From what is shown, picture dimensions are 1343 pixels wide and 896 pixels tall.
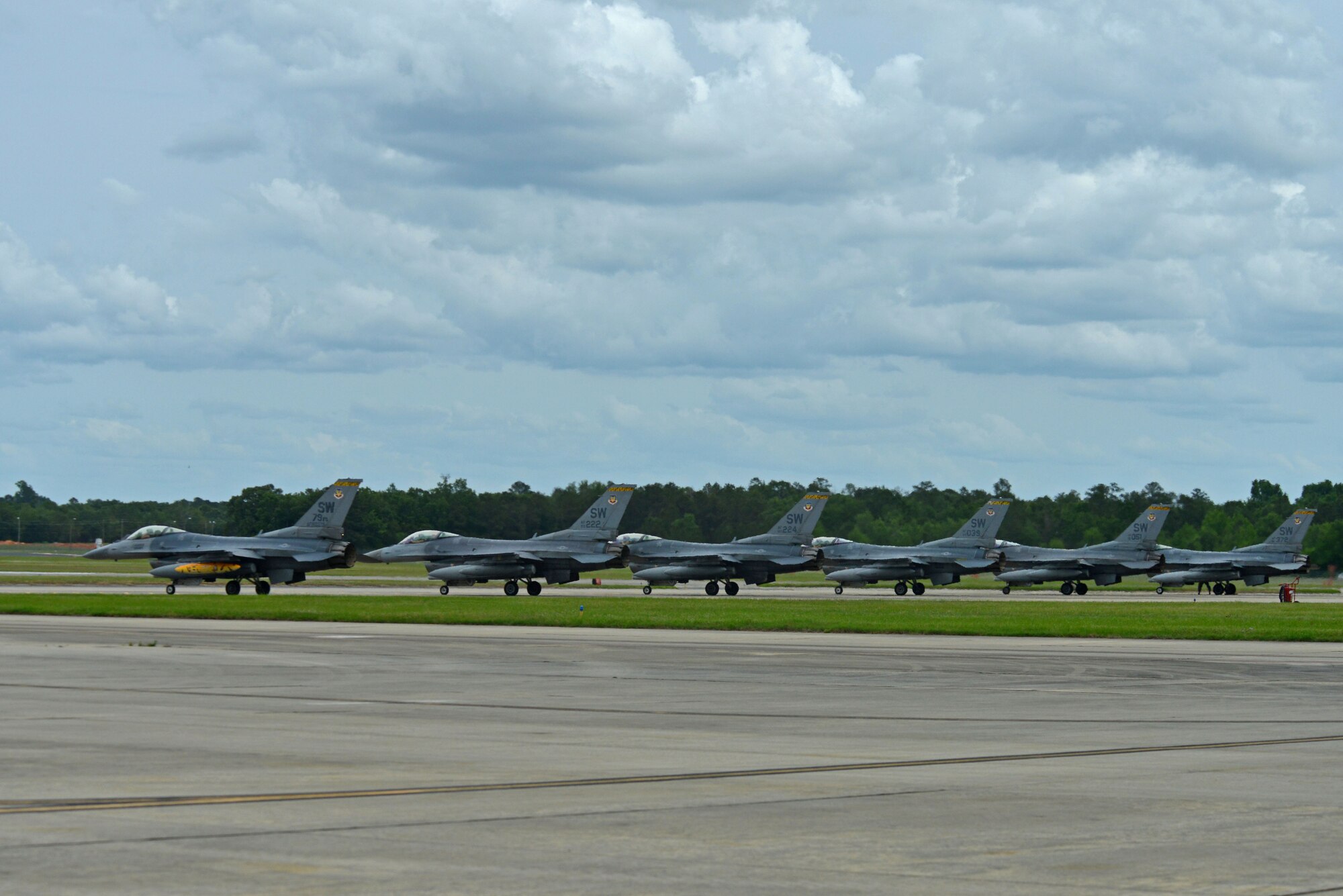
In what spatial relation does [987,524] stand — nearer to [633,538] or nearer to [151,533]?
[633,538]

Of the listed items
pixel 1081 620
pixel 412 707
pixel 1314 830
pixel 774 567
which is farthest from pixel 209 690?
pixel 774 567

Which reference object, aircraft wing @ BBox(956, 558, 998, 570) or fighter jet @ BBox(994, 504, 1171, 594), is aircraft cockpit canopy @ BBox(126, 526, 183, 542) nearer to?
aircraft wing @ BBox(956, 558, 998, 570)

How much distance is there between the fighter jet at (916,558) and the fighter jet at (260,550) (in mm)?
25843

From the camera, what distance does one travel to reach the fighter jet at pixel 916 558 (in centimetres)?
8212

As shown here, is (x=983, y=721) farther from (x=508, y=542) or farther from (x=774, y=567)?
(x=774, y=567)

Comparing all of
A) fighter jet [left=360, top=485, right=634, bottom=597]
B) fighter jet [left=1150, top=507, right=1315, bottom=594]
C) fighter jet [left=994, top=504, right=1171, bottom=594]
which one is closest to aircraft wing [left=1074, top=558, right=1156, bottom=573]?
fighter jet [left=994, top=504, right=1171, bottom=594]

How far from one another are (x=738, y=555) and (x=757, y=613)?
1262 inches

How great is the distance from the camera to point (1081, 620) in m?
46.0

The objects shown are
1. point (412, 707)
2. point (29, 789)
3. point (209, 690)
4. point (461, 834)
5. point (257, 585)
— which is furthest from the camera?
point (257, 585)

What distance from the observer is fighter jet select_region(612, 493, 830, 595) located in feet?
260

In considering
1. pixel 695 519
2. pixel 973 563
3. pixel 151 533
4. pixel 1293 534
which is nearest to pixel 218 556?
pixel 151 533

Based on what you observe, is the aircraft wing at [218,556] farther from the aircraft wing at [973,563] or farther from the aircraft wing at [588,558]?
the aircraft wing at [973,563]

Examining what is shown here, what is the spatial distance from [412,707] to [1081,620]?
30.3 m

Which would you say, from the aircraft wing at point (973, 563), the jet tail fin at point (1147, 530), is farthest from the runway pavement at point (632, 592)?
the jet tail fin at point (1147, 530)
